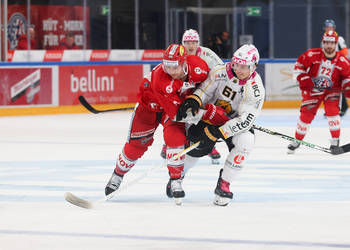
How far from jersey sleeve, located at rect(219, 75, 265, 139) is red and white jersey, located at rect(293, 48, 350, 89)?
10.3 feet

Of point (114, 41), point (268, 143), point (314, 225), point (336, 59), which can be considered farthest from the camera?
point (114, 41)

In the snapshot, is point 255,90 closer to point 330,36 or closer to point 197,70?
point 197,70

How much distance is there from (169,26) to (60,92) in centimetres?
479

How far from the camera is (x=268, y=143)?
9.01 m

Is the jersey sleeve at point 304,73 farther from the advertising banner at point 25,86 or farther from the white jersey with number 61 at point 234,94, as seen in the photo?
the advertising banner at point 25,86

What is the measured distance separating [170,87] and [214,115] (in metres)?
0.33

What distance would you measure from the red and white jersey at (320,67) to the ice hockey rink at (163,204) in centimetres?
73

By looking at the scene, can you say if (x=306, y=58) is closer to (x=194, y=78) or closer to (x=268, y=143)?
(x=268, y=143)

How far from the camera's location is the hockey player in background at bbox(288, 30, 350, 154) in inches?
320

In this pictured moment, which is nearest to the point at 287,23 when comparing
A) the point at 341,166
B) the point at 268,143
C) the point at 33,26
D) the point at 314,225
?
the point at 33,26

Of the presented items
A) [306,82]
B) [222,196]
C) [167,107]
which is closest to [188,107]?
[167,107]

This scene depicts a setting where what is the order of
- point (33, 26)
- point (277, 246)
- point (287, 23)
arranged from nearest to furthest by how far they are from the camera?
1. point (277, 246)
2. point (33, 26)
3. point (287, 23)

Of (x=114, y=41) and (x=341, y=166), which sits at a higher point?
(x=114, y=41)

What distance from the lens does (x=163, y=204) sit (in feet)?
16.9
